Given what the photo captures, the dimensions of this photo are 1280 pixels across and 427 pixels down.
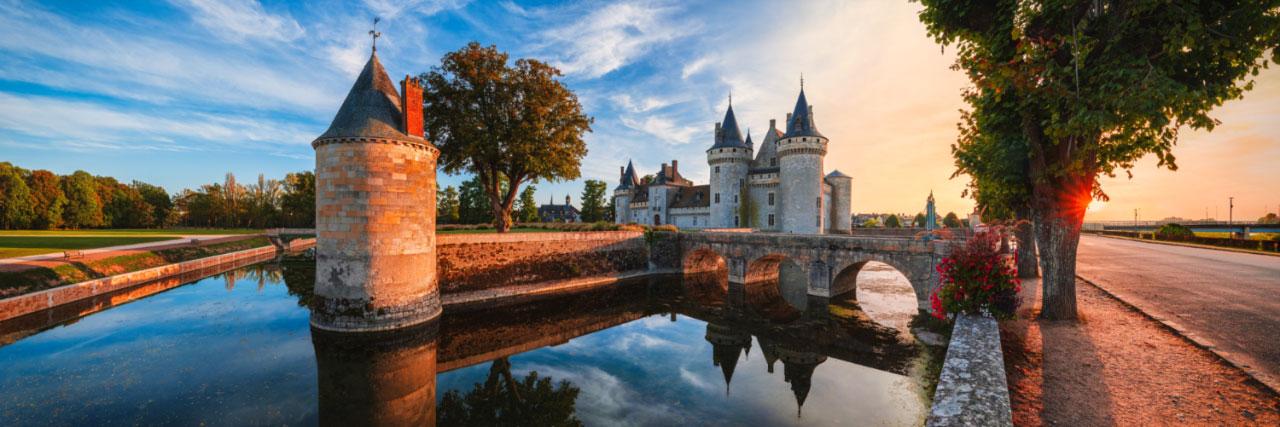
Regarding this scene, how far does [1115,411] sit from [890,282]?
→ 762 inches

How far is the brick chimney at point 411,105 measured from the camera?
12.4 metres

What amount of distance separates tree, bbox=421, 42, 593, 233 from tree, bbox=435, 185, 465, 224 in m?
29.4

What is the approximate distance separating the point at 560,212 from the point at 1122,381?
97.9m

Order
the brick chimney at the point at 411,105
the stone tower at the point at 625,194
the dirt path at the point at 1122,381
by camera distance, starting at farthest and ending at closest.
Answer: the stone tower at the point at 625,194 → the brick chimney at the point at 411,105 → the dirt path at the point at 1122,381

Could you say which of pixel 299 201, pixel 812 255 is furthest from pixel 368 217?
pixel 299 201

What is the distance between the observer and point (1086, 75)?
264 inches

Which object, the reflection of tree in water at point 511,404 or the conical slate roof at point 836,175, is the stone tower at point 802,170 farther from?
the reflection of tree in water at point 511,404

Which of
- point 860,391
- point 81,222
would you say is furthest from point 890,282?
point 81,222

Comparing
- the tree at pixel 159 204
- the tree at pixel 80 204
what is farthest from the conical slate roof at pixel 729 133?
the tree at pixel 159 204

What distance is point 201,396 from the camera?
306 inches

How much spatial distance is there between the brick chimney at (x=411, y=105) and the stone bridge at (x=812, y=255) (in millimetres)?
14929

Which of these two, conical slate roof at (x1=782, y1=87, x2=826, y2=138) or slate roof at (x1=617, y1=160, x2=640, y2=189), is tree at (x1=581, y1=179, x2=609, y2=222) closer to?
slate roof at (x1=617, y1=160, x2=640, y2=189)

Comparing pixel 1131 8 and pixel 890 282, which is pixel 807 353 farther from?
pixel 890 282

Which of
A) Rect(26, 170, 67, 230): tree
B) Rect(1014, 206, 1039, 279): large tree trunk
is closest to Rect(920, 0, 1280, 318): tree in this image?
Rect(1014, 206, 1039, 279): large tree trunk
